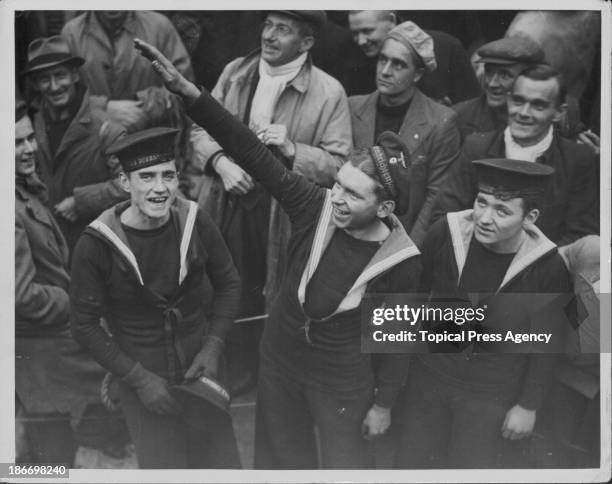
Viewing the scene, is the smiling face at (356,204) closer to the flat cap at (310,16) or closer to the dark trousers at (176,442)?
the flat cap at (310,16)

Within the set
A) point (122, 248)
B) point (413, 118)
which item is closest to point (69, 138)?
point (122, 248)

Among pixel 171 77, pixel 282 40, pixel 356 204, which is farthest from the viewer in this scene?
pixel 282 40

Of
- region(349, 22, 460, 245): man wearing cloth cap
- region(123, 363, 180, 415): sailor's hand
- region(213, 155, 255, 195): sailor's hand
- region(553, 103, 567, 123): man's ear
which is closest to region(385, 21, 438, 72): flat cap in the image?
region(349, 22, 460, 245): man wearing cloth cap

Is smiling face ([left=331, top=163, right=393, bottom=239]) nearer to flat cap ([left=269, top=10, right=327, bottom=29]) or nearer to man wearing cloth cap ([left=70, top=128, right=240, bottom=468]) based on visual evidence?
man wearing cloth cap ([left=70, top=128, right=240, bottom=468])

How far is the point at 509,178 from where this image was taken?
5.73 m

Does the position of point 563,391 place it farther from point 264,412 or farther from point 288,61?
point 288,61

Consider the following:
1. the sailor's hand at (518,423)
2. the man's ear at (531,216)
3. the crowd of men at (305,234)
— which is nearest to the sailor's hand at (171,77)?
the crowd of men at (305,234)

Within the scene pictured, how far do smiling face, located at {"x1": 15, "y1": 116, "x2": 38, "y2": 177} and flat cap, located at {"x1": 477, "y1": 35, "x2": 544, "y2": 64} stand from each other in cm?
251

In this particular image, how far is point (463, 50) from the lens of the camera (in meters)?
5.81

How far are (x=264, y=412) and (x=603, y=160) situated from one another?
7.58 feet

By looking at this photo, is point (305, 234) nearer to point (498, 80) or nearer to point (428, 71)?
point (428, 71)

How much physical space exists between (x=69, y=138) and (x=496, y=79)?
234 cm

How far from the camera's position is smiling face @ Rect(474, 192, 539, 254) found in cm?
574

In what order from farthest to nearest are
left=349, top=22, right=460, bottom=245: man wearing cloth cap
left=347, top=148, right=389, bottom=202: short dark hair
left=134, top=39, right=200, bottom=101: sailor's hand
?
left=349, top=22, right=460, bottom=245: man wearing cloth cap, left=347, top=148, right=389, bottom=202: short dark hair, left=134, top=39, right=200, bottom=101: sailor's hand
